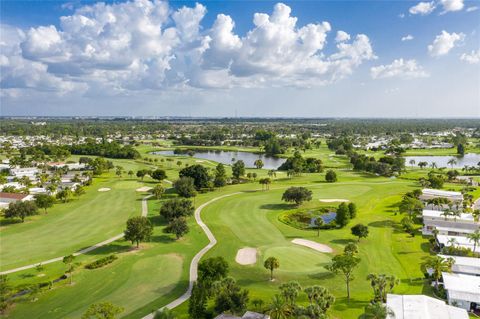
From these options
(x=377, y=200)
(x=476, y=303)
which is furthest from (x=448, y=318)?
(x=377, y=200)

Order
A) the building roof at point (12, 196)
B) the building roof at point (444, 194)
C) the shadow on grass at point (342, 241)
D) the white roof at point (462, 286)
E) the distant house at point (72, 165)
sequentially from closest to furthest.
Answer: the white roof at point (462, 286) → the shadow on grass at point (342, 241) → the building roof at point (444, 194) → the building roof at point (12, 196) → the distant house at point (72, 165)

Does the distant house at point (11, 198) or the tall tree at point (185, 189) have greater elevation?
the tall tree at point (185, 189)

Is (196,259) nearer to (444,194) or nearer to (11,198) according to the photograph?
(11,198)

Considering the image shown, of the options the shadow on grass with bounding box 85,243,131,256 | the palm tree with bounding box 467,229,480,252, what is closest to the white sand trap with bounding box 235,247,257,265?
A: the shadow on grass with bounding box 85,243,131,256

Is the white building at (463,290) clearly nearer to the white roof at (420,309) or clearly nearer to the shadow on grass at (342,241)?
the white roof at (420,309)

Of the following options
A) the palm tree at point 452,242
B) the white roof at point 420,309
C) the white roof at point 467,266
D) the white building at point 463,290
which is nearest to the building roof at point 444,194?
the palm tree at point 452,242

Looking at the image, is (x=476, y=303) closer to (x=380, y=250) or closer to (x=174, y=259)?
(x=380, y=250)

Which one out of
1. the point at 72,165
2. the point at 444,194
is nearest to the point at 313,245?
the point at 444,194
